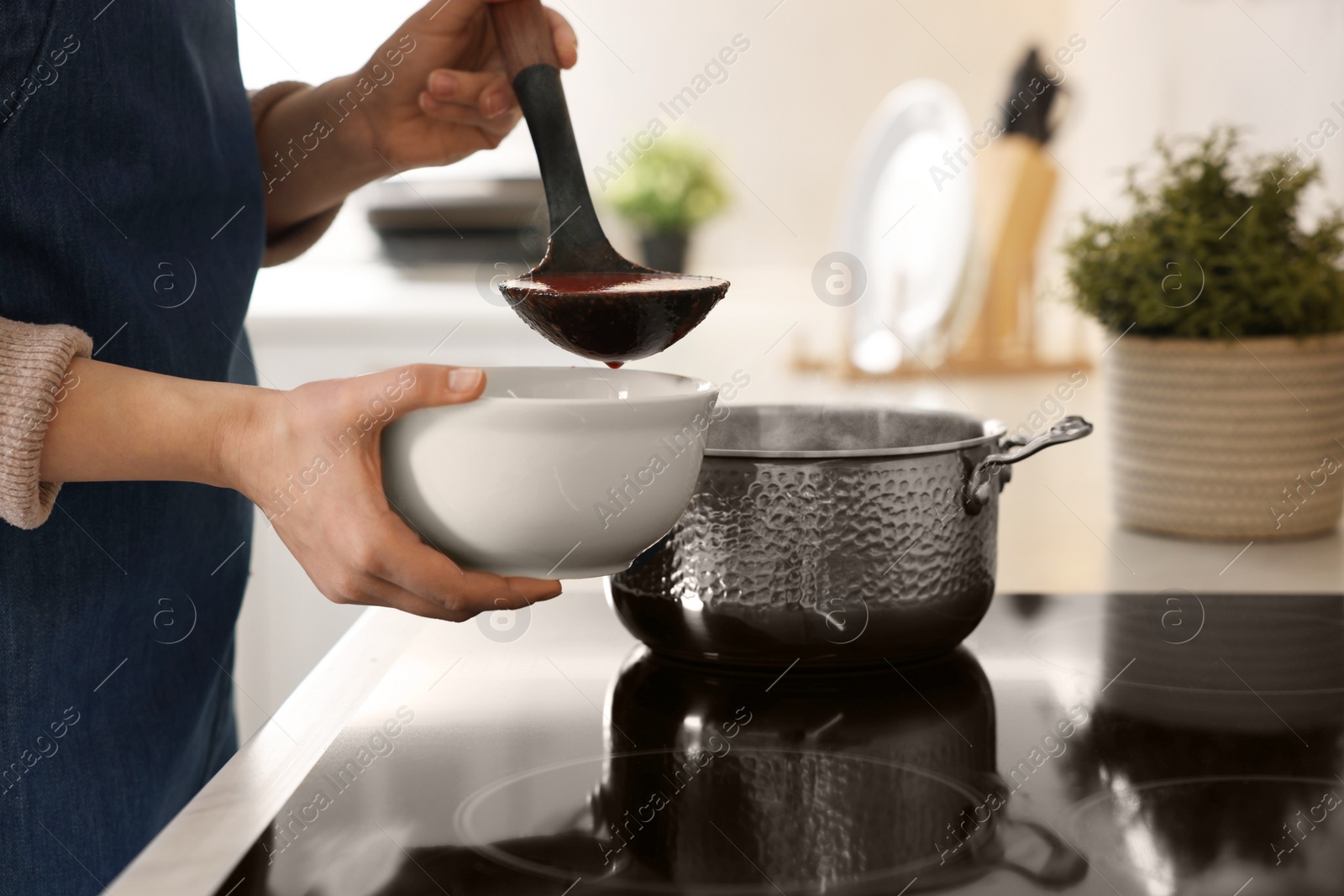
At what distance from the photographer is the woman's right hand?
17.3 inches

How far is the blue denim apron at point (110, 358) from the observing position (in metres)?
0.63

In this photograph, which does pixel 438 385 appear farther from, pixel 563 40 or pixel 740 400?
pixel 740 400

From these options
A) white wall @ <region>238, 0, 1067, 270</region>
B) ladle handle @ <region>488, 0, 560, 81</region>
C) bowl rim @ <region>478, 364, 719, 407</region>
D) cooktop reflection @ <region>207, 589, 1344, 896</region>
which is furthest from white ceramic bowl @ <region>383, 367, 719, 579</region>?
white wall @ <region>238, 0, 1067, 270</region>

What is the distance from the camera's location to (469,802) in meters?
0.48

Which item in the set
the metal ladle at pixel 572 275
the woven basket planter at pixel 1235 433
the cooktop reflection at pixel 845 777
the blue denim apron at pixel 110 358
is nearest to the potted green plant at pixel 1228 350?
the woven basket planter at pixel 1235 433

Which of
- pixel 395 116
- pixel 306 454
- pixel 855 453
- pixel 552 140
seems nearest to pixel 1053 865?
pixel 855 453

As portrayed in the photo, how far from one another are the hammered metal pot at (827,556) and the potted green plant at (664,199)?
182 centimetres

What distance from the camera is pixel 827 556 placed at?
57cm

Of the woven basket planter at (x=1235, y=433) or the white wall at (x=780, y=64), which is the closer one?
the woven basket planter at (x=1235, y=433)

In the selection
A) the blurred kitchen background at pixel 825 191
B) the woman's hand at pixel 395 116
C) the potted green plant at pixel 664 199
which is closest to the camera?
the woman's hand at pixel 395 116

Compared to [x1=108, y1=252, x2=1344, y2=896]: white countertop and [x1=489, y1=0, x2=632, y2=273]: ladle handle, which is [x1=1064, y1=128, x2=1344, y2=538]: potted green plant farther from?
[x1=489, y1=0, x2=632, y2=273]: ladle handle

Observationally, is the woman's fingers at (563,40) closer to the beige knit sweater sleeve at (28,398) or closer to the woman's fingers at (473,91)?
the woman's fingers at (473,91)

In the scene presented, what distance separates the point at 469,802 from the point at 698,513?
0.18 meters

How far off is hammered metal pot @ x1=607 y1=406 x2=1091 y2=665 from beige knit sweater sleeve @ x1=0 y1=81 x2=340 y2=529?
0.27m
